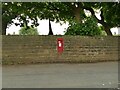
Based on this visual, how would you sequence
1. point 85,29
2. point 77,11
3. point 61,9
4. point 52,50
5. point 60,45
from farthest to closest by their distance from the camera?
point 61,9, point 77,11, point 85,29, point 60,45, point 52,50

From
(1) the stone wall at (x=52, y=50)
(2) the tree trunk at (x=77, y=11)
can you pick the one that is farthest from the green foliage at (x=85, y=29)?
(2) the tree trunk at (x=77, y=11)

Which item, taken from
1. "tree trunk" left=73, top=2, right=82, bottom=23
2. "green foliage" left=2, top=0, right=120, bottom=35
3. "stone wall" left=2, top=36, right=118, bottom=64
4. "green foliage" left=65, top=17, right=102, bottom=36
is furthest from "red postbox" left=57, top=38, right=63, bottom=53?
"tree trunk" left=73, top=2, right=82, bottom=23

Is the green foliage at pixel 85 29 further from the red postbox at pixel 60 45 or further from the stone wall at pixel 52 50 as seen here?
the red postbox at pixel 60 45

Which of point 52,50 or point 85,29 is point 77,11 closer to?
point 85,29

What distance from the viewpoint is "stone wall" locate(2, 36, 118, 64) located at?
15.9 meters

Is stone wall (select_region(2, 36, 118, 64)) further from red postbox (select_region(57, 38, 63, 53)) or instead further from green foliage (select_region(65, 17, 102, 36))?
green foliage (select_region(65, 17, 102, 36))

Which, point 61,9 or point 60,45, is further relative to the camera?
point 61,9

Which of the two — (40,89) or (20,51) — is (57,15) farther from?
(40,89)

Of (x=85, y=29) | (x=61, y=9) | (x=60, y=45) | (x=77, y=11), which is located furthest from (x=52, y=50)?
(x=61, y=9)

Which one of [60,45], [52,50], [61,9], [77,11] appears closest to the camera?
[52,50]

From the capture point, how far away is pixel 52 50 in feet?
54.0

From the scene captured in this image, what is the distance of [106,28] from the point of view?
25.8 metres

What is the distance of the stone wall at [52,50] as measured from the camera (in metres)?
15.9

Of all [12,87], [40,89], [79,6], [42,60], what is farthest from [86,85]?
[79,6]
